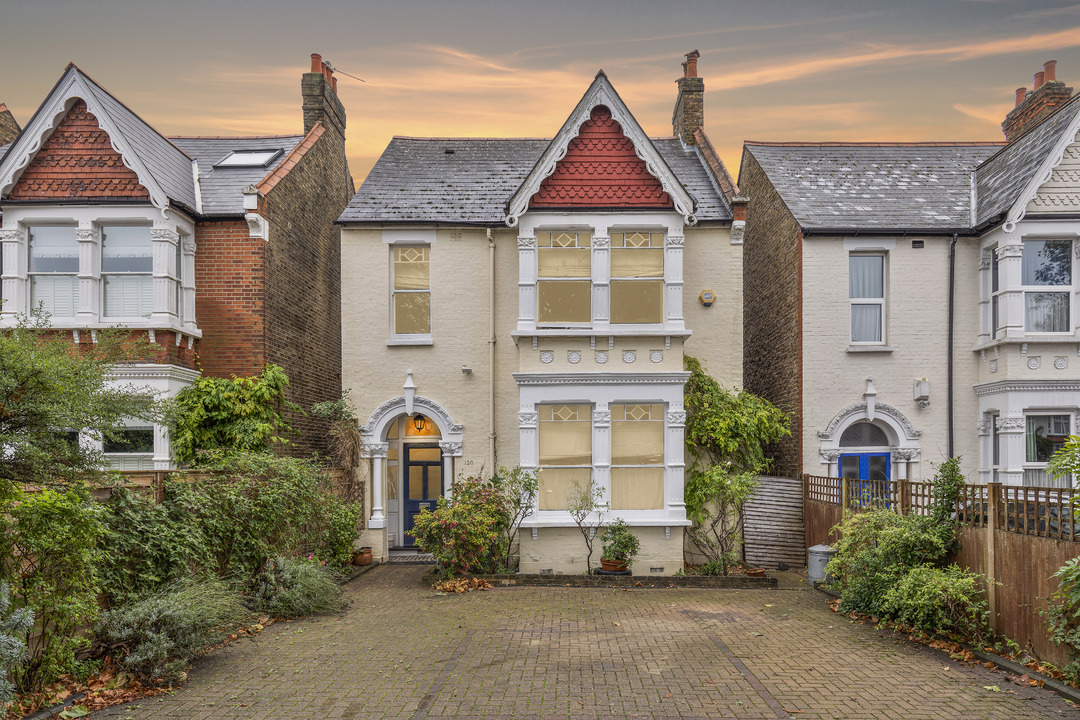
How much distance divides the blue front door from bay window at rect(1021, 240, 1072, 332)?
44.5 feet

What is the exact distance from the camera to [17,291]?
13609mm

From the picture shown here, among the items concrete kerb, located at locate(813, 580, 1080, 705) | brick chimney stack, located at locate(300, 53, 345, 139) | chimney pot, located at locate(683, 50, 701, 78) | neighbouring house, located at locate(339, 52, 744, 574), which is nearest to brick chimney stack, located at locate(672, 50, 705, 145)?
chimney pot, located at locate(683, 50, 701, 78)

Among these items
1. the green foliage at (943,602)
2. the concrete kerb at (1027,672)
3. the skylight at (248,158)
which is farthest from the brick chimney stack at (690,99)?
the concrete kerb at (1027,672)

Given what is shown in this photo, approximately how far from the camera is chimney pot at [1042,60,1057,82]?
1838cm

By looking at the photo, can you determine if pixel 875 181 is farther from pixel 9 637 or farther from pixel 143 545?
pixel 9 637

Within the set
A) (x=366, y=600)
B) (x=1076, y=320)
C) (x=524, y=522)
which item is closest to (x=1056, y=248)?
(x=1076, y=320)

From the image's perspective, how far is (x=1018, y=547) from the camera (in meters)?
8.48

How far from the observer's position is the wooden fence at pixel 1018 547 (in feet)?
26.0

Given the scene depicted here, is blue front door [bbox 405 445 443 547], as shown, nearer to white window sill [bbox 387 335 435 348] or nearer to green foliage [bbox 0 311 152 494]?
white window sill [bbox 387 335 435 348]

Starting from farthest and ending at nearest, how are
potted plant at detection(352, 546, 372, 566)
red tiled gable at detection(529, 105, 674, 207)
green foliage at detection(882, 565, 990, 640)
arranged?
potted plant at detection(352, 546, 372, 566) < red tiled gable at detection(529, 105, 674, 207) < green foliage at detection(882, 565, 990, 640)

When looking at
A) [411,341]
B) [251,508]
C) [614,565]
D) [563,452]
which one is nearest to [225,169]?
[411,341]

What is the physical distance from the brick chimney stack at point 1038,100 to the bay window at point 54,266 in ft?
73.1

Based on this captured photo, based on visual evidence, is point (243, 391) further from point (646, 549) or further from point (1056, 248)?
point (1056, 248)

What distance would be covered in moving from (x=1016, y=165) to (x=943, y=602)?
1207 cm
